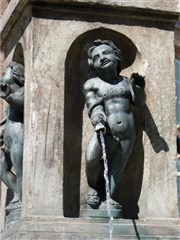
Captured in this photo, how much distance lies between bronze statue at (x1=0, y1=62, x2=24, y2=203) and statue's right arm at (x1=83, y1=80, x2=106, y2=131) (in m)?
0.60

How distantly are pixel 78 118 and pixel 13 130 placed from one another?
51 centimetres

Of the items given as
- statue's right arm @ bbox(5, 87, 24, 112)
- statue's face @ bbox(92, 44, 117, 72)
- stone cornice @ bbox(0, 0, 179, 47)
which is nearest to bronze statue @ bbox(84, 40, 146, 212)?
statue's face @ bbox(92, 44, 117, 72)

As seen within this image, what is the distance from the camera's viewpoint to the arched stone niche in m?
7.30

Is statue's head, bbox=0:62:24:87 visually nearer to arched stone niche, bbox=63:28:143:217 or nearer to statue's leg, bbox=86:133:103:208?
arched stone niche, bbox=63:28:143:217

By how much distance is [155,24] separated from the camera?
300 inches

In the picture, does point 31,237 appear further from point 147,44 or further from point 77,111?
point 147,44

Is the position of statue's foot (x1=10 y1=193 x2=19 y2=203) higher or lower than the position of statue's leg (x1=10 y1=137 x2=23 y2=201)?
lower

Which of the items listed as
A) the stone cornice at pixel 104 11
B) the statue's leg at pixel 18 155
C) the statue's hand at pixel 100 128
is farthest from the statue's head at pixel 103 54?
the statue's leg at pixel 18 155

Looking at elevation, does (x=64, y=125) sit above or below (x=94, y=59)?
below

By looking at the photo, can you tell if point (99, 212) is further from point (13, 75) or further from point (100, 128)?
point (13, 75)

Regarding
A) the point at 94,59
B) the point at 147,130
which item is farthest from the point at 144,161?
the point at 94,59

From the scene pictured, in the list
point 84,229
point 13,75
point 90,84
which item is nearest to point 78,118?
point 90,84

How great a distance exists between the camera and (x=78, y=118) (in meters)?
7.43

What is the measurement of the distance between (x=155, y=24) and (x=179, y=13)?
21cm
